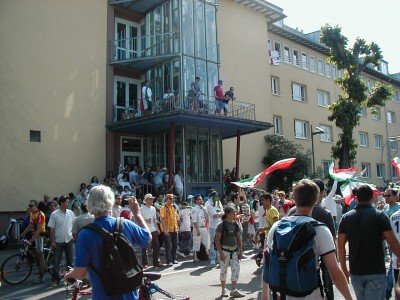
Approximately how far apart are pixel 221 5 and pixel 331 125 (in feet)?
47.3

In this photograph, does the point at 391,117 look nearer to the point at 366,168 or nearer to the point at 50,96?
the point at 366,168

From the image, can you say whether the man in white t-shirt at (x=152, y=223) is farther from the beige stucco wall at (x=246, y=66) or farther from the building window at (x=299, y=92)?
the building window at (x=299, y=92)

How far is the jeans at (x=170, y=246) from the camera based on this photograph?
12898 mm

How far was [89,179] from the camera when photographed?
2067 centimetres

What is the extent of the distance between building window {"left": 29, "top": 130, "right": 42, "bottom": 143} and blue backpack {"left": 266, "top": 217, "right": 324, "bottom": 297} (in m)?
17.6

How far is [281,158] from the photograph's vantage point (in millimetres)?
28125

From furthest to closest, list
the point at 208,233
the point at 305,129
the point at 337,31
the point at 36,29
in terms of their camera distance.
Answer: the point at 305,129, the point at 337,31, the point at 36,29, the point at 208,233

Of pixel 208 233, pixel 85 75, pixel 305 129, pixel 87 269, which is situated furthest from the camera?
pixel 305 129

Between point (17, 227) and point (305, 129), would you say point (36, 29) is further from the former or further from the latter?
point (305, 129)

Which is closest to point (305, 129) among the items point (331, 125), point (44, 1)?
point (331, 125)

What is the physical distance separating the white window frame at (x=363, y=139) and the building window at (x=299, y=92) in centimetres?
918

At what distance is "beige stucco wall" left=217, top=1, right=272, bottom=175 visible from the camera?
27203 millimetres

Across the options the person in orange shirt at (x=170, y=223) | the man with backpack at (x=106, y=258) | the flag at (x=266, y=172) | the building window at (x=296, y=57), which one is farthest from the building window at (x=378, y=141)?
the man with backpack at (x=106, y=258)

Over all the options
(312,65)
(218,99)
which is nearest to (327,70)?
(312,65)
